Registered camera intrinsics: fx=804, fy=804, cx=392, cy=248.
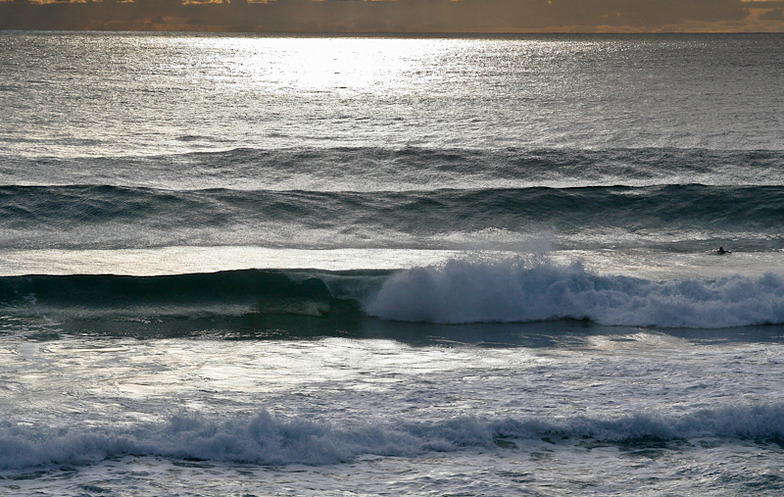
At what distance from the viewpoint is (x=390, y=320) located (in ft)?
38.2

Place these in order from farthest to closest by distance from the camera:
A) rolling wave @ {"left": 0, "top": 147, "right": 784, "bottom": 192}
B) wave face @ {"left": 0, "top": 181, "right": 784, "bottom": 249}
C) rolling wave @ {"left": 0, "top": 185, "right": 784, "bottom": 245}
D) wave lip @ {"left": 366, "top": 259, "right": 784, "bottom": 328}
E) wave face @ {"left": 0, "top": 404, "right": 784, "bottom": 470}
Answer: rolling wave @ {"left": 0, "top": 147, "right": 784, "bottom": 192} → rolling wave @ {"left": 0, "top": 185, "right": 784, "bottom": 245} → wave face @ {"left": 0, "top": 181, "right": 784, "bottom": 249} → wave lip @ {"left": 366, "top": 259, "right": 784, "bottom": 328} → wave face @ {"left": 0, "top": 404, "right": 784, "bottom": 470}

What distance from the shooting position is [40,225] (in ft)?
56.5

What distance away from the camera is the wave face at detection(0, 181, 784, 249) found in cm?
1706

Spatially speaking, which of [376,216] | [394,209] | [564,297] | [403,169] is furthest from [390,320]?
[403,169]

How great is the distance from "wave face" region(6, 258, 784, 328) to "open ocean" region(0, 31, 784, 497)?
0.04 metres

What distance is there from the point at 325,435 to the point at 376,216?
12536 mm

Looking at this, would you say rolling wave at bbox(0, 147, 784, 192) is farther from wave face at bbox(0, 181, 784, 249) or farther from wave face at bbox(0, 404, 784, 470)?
wave face at bbox(0, 404, 784, 470)

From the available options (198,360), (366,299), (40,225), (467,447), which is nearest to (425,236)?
(366,299)

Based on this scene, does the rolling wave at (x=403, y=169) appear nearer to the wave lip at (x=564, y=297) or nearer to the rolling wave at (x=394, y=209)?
the rolling wave at (x=394, y=209)

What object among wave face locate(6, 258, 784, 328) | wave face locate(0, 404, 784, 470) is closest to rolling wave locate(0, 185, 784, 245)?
wave face locate(6, 258, 784, 328)

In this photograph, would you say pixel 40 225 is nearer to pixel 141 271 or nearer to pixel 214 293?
pixel 141 271

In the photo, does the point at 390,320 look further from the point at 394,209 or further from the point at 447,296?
the point at 394,209

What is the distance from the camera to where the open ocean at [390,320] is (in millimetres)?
6418

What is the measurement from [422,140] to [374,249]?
1678cm
